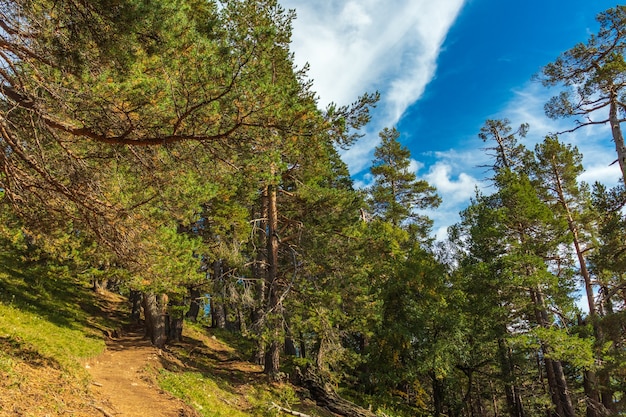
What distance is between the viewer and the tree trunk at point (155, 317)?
52.9ft

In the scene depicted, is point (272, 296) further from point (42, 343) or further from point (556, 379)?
point (556, 379)

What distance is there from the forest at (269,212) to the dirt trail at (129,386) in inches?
95.7

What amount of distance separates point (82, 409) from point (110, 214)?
4.02m

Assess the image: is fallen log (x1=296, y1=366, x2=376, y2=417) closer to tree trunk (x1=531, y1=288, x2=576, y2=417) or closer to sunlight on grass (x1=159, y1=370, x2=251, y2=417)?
sunlight on grass (x1=159, y1=370, x2=251, y2=417)

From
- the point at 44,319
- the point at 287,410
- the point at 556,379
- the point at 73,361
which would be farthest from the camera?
the point at 556,379

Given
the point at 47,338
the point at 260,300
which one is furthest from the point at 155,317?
the point at 260,300

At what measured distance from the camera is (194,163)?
7.70 meters

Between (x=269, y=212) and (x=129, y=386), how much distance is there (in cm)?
894

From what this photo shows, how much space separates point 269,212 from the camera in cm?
1731

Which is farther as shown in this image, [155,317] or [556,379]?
[556,379]

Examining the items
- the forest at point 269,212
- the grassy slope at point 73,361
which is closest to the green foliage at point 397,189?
the forest at point 269,212

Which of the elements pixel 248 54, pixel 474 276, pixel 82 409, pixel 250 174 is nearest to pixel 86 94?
pixel 248 54

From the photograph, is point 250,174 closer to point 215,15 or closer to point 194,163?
point 194,163

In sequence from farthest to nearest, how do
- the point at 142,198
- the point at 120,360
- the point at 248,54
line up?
the point at 120,360 < the point at 142,198 < the point at 248,54
